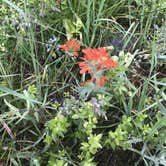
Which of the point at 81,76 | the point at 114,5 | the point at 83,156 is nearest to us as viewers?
the point at 83,156

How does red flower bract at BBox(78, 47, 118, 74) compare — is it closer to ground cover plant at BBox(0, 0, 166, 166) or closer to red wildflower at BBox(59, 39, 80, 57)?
ground cover plant at BBox(0, 0, 166, 166)

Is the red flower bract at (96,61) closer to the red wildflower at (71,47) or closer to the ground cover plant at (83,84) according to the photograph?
the ground cover plant at (83,84)

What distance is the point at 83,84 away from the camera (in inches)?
63.7

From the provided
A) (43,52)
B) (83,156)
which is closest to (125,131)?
(83,156)

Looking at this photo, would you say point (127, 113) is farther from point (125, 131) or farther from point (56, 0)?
point (56, 0)

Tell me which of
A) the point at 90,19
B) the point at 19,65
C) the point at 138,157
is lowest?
the point at 138,157

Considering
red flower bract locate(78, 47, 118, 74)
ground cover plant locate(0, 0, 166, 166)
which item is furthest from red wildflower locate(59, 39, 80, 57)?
red flower bract locate(78, 47, 118, 74)

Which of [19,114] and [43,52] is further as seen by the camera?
[43,52]

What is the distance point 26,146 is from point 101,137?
259 millimetres

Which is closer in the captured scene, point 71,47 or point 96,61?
point 96,61

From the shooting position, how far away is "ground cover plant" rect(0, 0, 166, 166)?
5.15 feet

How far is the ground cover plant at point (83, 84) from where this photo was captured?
1569 millimetres

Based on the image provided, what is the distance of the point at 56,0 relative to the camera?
1.91 metres

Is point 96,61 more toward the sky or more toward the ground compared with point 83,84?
more toward the sky
